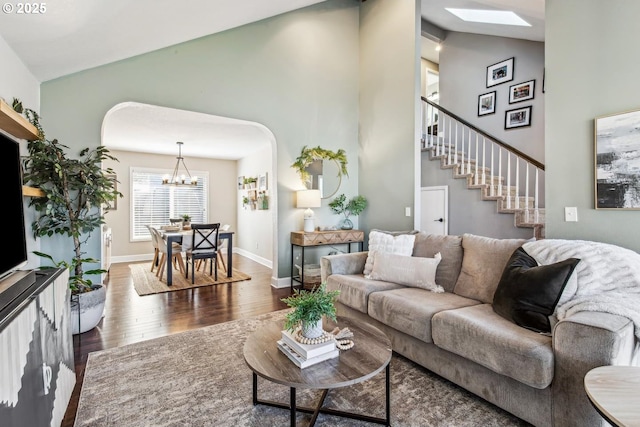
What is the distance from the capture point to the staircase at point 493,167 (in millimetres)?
4199

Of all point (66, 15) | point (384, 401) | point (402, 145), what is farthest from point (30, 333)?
point (402, 145)

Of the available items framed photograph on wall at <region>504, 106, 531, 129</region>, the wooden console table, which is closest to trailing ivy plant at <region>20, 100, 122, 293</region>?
the wooden console table

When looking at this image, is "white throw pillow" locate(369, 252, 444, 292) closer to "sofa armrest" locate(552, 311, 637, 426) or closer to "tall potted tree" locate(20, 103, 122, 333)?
"sofa armrest" locate(552, 311, 637, 426)

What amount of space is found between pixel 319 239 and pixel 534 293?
9.44 ft

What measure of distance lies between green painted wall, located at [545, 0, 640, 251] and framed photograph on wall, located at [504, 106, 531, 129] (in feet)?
8.91

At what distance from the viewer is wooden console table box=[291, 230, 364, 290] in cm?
436

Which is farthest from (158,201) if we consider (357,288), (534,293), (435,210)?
(534,293)

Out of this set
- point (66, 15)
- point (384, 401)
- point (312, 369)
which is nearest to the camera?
point (312, 369)

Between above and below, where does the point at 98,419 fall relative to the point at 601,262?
below

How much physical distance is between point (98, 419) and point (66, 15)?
2.47m

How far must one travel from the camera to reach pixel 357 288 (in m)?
2.77

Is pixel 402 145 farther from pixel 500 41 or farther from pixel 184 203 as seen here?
pixel 184 203

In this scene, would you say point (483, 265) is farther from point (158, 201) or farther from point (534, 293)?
point (158, 201)

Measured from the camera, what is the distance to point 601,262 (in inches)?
76.0
